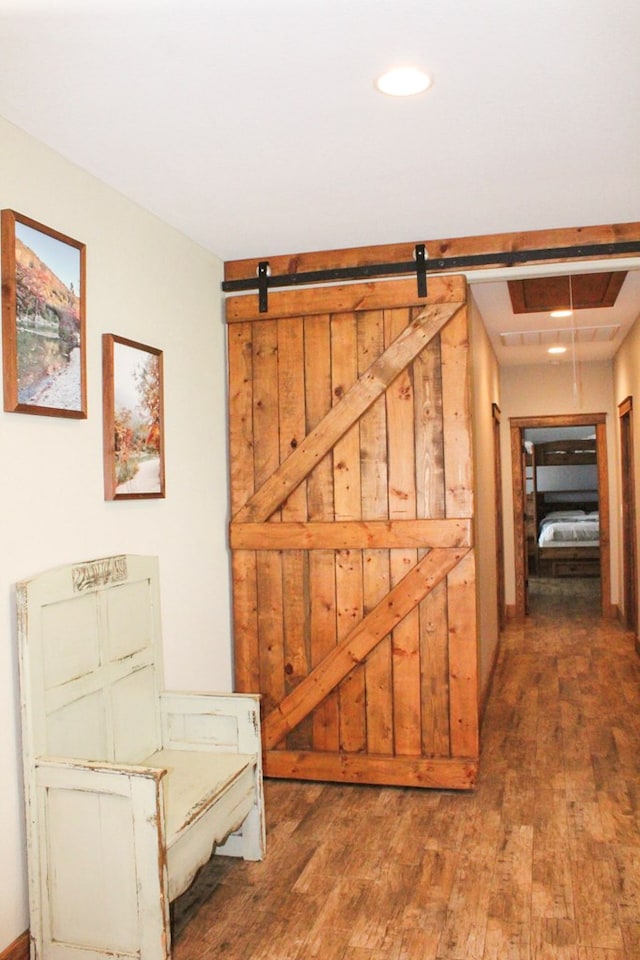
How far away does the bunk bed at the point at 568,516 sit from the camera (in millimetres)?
10914

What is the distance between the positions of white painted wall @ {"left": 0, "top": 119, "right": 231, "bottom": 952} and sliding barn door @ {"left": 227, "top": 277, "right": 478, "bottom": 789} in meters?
0.17

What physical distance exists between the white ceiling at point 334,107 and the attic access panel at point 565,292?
1.10m

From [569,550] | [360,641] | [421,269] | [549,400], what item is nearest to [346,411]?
Answer: [421,269]

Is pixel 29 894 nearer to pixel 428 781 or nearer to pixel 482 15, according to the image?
pixel 428 781

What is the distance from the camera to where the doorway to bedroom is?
7.98 m

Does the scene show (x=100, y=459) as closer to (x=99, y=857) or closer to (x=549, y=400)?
(x=99, y=857)

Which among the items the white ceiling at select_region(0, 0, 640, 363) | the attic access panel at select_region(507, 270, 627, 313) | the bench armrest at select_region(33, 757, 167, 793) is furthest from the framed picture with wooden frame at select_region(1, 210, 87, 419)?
the attic access panel at select_region(507, 270, 627, 313)

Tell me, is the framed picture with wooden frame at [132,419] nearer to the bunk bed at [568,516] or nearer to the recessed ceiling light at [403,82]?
the recessed ceiling light at [403,82]

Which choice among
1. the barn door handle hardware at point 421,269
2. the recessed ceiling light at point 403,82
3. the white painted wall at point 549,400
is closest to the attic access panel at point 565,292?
the barn door handle hardware at point 421,269

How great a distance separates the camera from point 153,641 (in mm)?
3045

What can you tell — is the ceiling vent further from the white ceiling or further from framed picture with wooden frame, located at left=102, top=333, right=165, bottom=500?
framed picture with wooden frame, located at left=102, top=333, right=165, bottom=500

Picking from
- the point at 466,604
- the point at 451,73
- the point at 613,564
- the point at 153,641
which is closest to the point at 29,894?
the point at 153,641

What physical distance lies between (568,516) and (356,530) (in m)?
9.39

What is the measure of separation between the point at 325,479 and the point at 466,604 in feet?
2.87
